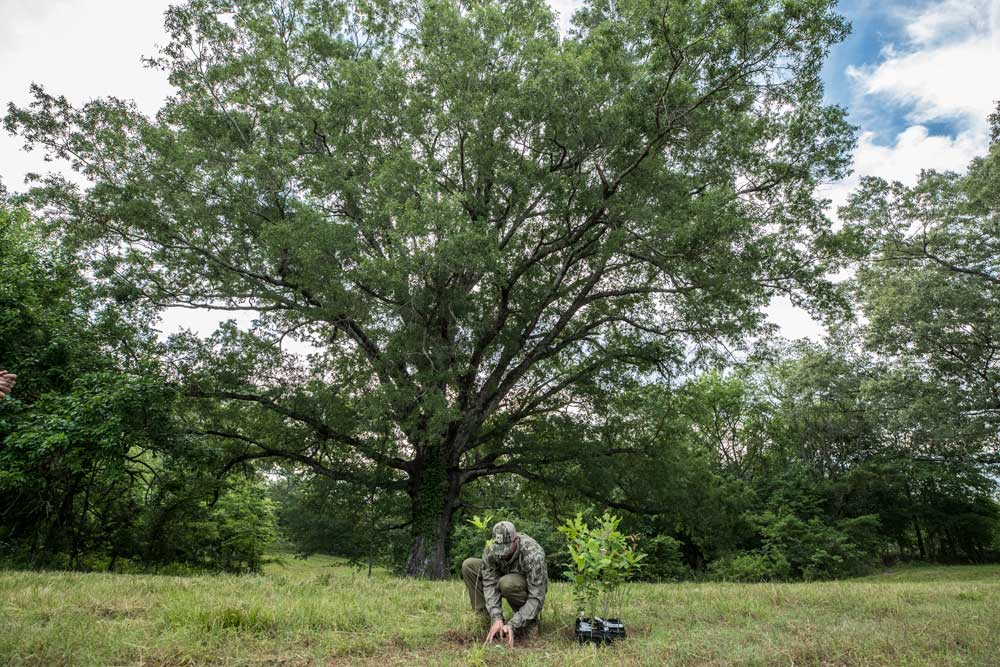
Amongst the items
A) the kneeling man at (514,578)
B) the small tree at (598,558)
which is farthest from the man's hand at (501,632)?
the small tree at (598,558)

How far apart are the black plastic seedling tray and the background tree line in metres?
5.98

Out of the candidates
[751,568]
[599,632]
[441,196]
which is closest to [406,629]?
[599,632]

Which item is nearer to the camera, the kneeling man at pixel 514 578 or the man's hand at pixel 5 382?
the man's hand at pixel 5 382

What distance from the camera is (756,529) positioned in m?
21.2

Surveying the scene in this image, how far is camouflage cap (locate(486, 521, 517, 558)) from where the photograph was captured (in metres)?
4.51

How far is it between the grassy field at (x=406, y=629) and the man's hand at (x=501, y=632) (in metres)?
0.10

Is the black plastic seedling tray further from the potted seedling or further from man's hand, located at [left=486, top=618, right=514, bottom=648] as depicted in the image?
man's hand, located at [left=486, top=618, right=514, bottom=648]

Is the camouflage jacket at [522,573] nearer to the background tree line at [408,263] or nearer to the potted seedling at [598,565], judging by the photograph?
the potted seedling at [598,565]

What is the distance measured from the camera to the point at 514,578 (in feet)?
14.6

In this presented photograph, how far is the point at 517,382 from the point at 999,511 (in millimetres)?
25447

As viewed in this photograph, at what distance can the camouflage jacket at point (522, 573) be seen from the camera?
4336 millimetres

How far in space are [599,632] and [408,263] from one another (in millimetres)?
6499

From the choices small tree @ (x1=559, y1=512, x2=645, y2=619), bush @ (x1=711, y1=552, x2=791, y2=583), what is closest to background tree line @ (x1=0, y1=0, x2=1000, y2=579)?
bush @ (x1=711, y1=552, x2=791, y2=583)

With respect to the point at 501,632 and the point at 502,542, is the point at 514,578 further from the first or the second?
the point at 501,632
